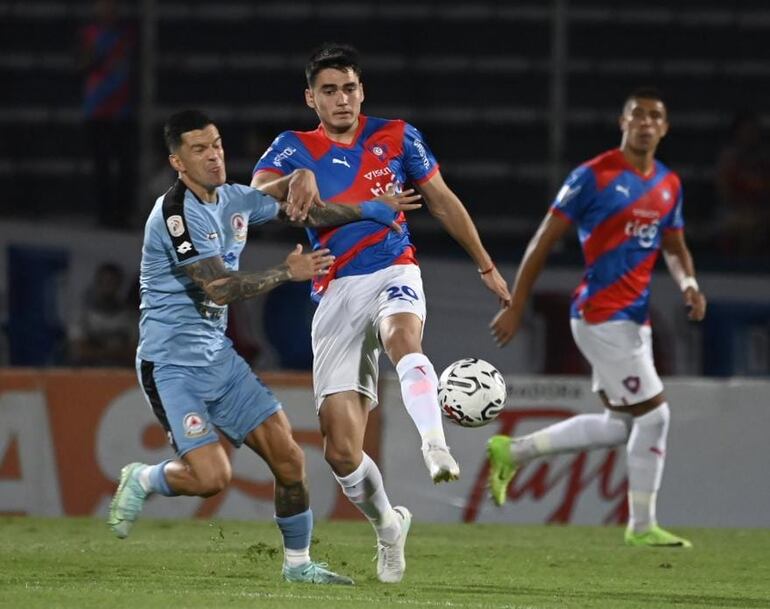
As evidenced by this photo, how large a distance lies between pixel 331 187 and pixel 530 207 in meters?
6.94

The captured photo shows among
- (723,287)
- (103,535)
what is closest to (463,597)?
(103,535)

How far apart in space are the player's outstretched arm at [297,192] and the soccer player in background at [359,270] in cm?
3

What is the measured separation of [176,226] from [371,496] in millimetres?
1420

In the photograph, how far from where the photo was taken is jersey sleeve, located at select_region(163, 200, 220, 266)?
721cm

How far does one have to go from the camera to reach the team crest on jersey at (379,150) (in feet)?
25.5

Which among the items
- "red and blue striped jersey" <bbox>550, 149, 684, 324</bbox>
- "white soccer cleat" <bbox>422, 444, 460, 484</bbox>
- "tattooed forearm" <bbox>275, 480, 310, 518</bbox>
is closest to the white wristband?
"red and blue striped jersey" <bbox>550, 149, 684, 324</bbox>

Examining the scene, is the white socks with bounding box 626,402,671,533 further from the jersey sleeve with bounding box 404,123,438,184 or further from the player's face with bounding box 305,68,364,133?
the player's face with bounding box 305,68,364,133

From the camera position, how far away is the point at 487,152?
1471 centimetres

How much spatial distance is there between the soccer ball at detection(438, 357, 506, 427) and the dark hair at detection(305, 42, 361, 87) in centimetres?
142

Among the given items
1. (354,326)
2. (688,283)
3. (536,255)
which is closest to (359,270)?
(354,326)

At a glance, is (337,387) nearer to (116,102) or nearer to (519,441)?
(519,441)

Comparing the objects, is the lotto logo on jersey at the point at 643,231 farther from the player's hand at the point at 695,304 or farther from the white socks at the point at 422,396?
the white socks at the point at 422,396

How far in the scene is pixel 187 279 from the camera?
292 inches

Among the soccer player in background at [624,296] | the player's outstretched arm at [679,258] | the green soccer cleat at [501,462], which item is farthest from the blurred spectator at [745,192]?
the green soccer cleat at [501,462]
